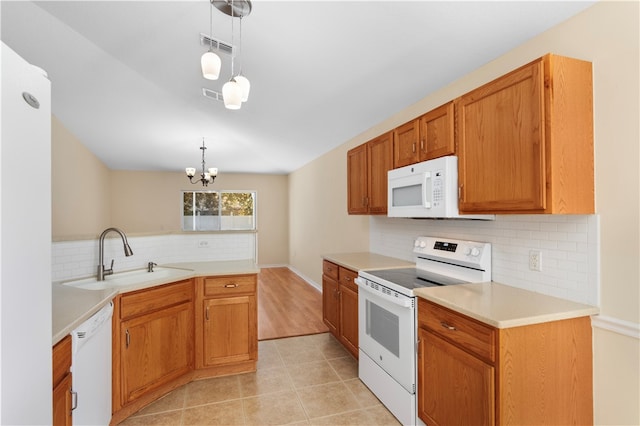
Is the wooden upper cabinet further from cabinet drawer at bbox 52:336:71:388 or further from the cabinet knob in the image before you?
cabinet drawer at bbox 52:336:71:388

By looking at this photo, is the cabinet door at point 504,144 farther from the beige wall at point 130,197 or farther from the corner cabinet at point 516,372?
the beige wall at point 130,197

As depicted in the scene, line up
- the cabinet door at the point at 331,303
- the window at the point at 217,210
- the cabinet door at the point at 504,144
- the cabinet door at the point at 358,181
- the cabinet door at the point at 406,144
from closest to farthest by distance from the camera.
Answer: the cabinet door at the point at 504,144, the cabinet door at the point at 406,144, the cabinet door at the point at 331,303, the cabinet door at the point at 358,181, the window at the point at 217,210

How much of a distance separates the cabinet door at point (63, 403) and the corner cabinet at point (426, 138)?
7.61 feet

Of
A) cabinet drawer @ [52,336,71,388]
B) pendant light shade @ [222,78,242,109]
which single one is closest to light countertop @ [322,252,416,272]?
pendant light shade @ [222,78,242,109]

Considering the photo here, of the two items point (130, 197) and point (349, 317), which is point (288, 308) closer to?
point (349, 317)

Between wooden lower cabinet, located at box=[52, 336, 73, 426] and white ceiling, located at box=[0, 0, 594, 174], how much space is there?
84.4 inches

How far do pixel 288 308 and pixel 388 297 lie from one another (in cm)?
277

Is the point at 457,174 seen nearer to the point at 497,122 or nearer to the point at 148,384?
the point at 497,122

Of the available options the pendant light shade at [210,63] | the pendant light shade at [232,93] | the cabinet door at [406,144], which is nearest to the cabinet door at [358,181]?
the cabinet door at [406,144]

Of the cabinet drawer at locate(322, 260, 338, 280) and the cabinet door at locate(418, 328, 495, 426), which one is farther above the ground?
the cabinet drawer at locate(322, 260, 338, 280)

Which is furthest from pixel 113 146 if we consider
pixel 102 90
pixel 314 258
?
pixel 314 258

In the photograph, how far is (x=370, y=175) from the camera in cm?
321

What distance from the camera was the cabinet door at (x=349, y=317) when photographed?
279cm

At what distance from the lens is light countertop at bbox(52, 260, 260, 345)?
142 cm
